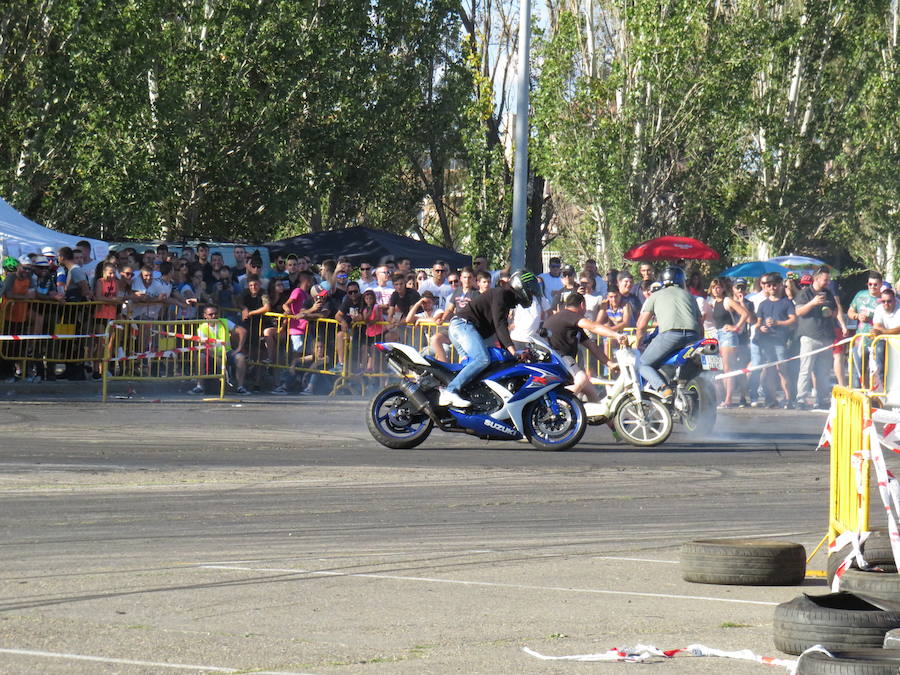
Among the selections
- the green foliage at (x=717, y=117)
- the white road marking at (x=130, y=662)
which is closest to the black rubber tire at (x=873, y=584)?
the white road marking at (x=130, y=662)

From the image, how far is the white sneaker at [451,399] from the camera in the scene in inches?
559

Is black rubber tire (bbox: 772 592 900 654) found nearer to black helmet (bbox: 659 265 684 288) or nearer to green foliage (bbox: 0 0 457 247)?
black helmet (bbox: 659 265 684 288)

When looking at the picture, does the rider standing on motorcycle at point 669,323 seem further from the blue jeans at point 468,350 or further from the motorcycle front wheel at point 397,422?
the motorcycle front wheel at point 397,422

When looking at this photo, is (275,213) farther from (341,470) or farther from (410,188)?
(341,470)

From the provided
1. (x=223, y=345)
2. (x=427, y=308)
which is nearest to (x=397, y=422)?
(x=223, y=345)

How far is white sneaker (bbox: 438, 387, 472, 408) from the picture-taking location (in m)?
14.2

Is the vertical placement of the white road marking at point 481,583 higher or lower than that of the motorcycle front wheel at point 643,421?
lower

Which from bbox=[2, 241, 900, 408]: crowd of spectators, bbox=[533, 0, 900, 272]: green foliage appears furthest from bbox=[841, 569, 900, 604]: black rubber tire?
bbox=[533, 0, 900, 272]: green foliage

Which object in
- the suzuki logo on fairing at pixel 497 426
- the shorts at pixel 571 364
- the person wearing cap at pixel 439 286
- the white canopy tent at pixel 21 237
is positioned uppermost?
the white canopy tent at pixel 21 237

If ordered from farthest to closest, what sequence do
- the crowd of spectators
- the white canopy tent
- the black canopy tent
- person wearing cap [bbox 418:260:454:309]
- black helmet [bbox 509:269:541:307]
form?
the black canopy tent
person wearing cap [bbox 418:260:454:309]
the white canopy tent
the crowd of spectators
black helmet [bbox 509:269:541:307]

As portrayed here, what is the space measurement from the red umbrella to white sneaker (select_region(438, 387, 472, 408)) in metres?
17.2

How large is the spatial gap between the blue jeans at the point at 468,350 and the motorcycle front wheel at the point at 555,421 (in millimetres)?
644

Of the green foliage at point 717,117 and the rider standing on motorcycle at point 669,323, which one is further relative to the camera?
the green foliage at point 717,117

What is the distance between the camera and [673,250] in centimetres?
3114
